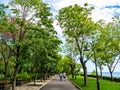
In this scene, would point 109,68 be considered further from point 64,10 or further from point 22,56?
point 22,56

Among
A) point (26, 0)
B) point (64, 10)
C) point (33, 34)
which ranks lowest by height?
point (33, 34)

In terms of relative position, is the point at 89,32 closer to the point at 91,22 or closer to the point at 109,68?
the point at 91,22

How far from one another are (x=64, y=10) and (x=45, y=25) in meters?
13.4

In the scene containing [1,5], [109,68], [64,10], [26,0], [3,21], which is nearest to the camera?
[1,5]

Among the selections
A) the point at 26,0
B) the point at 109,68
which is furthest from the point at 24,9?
the point at 109,68

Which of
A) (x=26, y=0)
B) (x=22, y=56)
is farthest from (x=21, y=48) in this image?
(x=26, y=0)

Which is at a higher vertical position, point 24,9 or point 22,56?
point 24,9

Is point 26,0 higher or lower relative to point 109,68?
higher

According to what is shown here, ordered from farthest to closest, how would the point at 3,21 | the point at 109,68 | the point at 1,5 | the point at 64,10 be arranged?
the point at 109,68 < the point at 64,10 < the point at 3,21 < the point at 1,5

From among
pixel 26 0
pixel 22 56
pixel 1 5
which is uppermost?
pixel 26 0

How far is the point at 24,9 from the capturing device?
25.5 m

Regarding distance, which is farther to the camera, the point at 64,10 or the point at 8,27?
the point at 64,10

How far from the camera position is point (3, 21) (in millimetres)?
23312

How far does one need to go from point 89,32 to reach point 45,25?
574 inches
